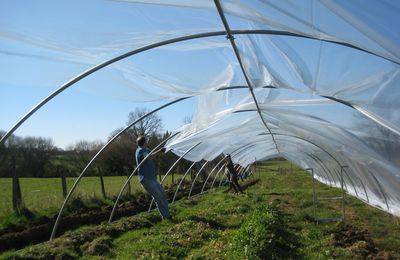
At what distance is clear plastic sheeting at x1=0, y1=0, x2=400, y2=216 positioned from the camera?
3359mm

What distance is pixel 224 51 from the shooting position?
5297mm

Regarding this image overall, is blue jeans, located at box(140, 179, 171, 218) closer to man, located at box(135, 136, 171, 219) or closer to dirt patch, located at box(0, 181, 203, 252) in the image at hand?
man, located at box(135, 136, 171, 219)

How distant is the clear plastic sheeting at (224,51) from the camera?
3.36 meters

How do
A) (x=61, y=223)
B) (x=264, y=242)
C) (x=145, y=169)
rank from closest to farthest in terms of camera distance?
(x=264, y=242) → (x=145, y=169) → (x=61, y=223)

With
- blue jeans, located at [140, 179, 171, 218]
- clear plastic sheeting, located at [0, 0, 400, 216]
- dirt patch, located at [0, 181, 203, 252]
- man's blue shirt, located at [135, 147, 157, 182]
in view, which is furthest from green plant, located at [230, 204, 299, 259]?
dirt patch, located at [0, 181, 203, 252]

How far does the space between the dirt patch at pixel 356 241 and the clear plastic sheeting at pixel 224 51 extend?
1427 millimetres

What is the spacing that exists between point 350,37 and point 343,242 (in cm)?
502

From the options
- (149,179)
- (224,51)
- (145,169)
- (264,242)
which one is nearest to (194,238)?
(264,242)

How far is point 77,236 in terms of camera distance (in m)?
7.64

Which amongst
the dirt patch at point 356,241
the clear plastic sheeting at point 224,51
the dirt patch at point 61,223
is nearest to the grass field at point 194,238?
the dirt patch at point 356,241

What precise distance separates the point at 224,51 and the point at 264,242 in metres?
2.87

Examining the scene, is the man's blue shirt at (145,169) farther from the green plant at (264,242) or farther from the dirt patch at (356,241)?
the dirt patch at (356,241)

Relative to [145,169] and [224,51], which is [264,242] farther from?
[145,169]

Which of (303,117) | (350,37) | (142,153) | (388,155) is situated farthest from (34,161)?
(350,37)
